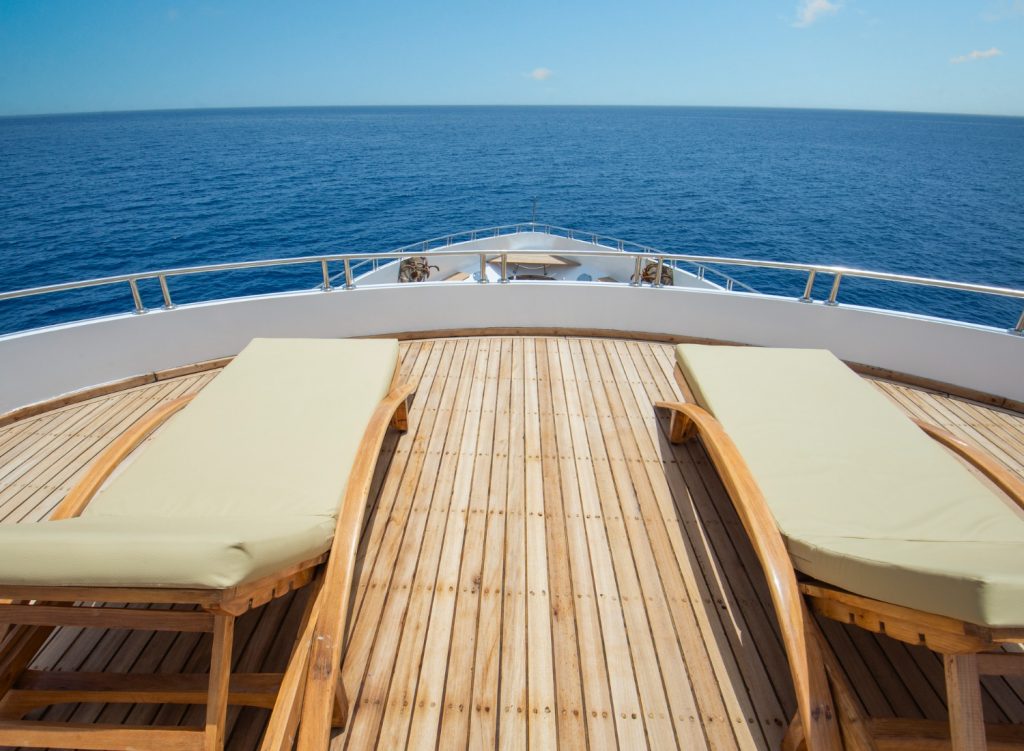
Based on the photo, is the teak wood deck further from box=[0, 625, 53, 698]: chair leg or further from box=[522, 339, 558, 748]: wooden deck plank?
box=[0, 625, 53, 698]: chair leg

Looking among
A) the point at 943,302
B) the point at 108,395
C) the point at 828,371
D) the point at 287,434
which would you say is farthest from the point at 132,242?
the point at 943,302

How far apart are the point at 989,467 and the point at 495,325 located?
373cm

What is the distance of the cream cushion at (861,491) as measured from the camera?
1366 millimetres

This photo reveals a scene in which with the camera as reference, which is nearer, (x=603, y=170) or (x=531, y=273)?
(x=531, y=273)

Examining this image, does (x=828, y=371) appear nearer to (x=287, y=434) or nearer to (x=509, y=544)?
(x=509, y=544)

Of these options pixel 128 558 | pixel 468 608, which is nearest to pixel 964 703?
pixel 468 608

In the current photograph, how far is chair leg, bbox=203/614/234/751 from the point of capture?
1.33 m

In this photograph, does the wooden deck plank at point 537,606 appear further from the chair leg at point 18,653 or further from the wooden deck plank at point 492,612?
the chair leg at point 18,653

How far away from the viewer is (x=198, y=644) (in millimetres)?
1924

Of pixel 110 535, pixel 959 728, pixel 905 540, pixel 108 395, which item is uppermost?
pixel 110 535

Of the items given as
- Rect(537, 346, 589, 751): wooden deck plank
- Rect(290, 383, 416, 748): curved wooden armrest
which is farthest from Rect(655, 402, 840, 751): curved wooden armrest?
Rect(290, 383, 416, 748): curved wooden armrest

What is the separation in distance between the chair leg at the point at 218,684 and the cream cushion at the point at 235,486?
0.19 meters

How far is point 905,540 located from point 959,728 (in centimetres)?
62

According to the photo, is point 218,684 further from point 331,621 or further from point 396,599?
point 396,599
